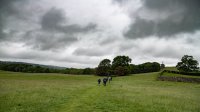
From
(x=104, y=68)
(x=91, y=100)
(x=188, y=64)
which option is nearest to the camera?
(x=91, y=100)

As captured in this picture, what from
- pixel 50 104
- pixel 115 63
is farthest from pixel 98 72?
pixel 50 104

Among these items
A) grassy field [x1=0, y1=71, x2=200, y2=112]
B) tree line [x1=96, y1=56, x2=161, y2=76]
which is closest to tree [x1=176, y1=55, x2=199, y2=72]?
tree line [x1=96, y1=56, x2=161, y2=76]

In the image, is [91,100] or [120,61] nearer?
[91,100]

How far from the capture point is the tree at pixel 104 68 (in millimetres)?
118688

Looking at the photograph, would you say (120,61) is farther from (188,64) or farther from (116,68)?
(188,64)

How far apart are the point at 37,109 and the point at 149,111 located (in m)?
9.82

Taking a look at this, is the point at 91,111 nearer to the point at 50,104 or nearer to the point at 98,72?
the point at 50,104

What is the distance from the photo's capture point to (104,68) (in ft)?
398

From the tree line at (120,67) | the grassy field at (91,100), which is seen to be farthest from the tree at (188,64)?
the grassy field at (91,100)

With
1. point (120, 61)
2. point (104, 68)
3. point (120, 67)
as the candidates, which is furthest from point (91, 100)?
point (120, 61)

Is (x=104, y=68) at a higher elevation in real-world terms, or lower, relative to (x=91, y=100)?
higher

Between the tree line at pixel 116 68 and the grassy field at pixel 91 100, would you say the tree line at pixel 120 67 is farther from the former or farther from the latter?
the grassy field at pixel 91 100

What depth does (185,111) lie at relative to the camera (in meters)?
19.5

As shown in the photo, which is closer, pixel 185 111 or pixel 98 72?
pixel 185 111
